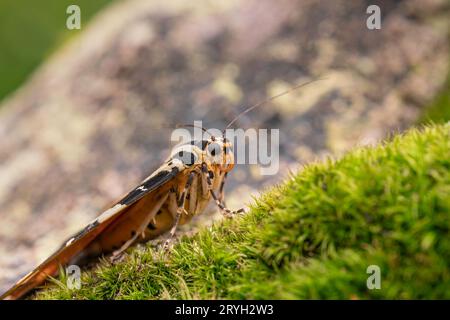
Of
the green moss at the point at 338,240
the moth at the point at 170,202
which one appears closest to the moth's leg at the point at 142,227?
the moth at the point at 170,202

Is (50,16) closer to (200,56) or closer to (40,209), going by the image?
(200,56)

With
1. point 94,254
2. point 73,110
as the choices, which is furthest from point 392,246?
point 73,110

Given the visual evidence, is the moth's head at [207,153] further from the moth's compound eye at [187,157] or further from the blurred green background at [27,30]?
the blurred green background at [27,30]

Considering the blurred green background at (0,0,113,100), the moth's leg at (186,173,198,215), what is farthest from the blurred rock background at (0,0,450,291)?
the blurred green background at (0,0,113,100)

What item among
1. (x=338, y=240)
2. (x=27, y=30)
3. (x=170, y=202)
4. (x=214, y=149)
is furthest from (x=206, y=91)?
(x=27, y=30)

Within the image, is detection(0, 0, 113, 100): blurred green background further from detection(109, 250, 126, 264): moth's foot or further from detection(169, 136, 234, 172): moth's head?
detection(109, 250, 126, 264): moth's foot

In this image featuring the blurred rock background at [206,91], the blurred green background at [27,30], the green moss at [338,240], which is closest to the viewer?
the green moss at [338,240]

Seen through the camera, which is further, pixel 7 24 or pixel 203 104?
pixel 7 24
